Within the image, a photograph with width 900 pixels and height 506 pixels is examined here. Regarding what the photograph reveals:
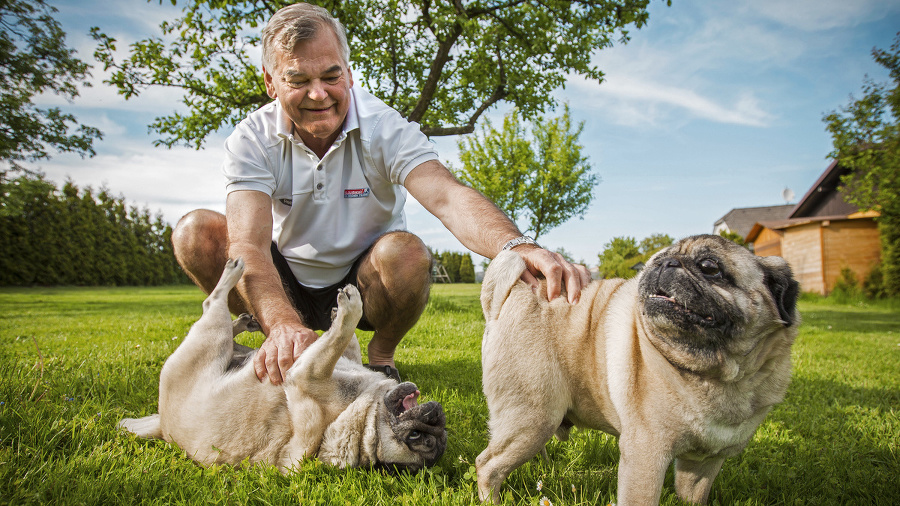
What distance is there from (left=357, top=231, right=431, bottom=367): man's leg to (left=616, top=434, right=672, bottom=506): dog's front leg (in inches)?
82.3

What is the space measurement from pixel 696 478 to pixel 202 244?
11.6 feet

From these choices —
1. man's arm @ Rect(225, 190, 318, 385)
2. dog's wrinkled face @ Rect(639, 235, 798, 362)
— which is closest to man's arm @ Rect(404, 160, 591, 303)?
dog's wrinkled face @ Rect(639, 235, 798, 362)

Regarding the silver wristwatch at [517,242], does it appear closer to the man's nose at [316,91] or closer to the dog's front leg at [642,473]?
the dog's front leg at [642,473]

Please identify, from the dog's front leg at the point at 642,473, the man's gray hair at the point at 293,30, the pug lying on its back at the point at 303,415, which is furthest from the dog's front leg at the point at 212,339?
the dog's front leg at the point at 642,473

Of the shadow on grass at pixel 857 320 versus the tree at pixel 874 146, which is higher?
the tree at pixel 874 146

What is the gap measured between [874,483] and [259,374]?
134 inches

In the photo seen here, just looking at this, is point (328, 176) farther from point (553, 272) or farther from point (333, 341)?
point (553, 272)

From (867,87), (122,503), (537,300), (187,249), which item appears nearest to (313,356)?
(122,503)

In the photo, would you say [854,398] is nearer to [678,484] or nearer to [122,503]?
[678,484]

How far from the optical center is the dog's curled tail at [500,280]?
2.29 metres

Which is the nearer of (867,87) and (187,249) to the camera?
(187,249)

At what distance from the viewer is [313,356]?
2584 millimetres

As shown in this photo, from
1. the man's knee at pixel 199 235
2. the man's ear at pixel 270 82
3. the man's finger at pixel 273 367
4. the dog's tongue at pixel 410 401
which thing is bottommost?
the dog's tongue at pixel 410 401

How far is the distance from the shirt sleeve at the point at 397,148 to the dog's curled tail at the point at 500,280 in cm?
127
